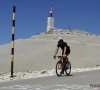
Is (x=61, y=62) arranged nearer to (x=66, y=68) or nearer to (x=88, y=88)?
(x=66, y=68)

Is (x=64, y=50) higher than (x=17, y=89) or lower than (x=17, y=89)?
higher

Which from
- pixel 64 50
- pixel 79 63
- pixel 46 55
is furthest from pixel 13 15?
pixel 46 55

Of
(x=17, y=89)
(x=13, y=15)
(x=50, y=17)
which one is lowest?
(x=17, y=89)

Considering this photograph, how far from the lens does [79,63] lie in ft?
98.7

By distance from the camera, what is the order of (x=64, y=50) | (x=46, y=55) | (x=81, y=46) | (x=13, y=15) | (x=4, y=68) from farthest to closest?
1. (x=81, y=46)
2. (x=46, y=55)
3. (x=4, y=68)
4. (x=13, y=15)
5. (x=64, y=50)

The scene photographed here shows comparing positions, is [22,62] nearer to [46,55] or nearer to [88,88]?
[46,55]

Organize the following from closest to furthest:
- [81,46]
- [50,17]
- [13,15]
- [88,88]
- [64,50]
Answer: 1. [88,88]
2. [64,50]
3. [13,15]
4. [81,46]
5. [50,17]

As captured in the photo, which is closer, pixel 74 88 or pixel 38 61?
pixel 74 88

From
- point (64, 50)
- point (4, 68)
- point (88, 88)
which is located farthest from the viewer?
point (4, 68)

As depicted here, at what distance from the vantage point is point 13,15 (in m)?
15.3

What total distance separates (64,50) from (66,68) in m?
1.07

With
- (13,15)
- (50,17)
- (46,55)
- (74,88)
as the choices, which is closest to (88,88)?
(74,88)

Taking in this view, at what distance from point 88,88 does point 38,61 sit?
22.0 meters

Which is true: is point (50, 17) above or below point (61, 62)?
above
